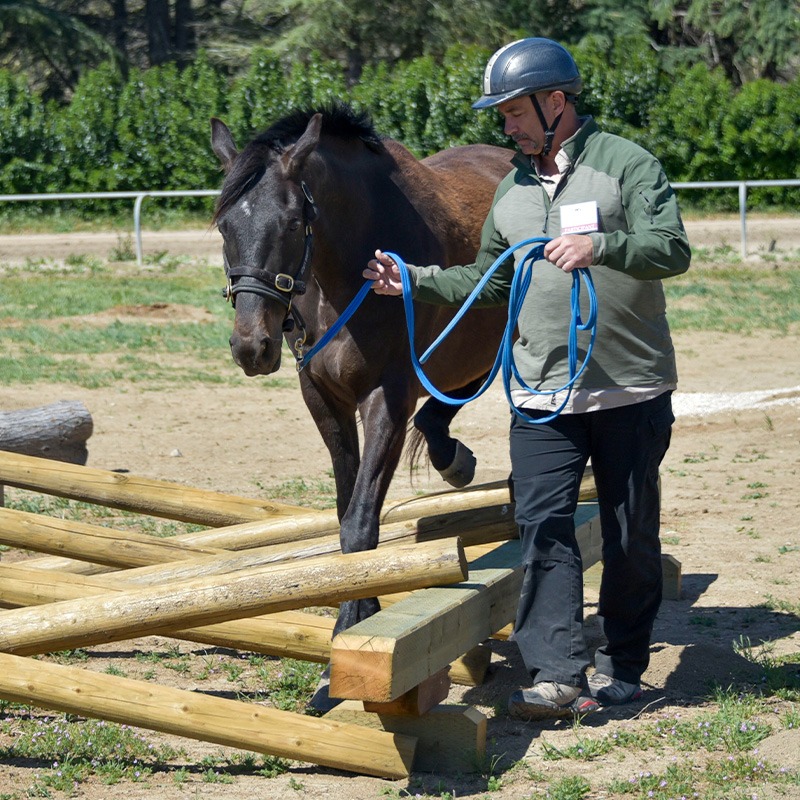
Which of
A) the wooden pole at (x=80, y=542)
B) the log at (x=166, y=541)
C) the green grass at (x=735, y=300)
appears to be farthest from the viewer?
the green grass at (x=735, y=300)

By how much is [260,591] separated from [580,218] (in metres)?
1.58

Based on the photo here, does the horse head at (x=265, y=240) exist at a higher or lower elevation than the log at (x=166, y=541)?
higher

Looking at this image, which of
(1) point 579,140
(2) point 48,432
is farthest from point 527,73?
(2) point 48,432

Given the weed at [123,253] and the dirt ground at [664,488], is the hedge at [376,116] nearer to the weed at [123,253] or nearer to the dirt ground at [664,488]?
the weed at [123,253]

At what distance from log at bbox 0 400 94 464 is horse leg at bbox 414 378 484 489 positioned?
2841mm

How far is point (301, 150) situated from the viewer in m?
4.26

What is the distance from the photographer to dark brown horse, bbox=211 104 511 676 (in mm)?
4125

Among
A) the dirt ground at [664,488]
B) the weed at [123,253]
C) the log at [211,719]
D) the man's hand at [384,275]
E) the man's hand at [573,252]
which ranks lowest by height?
the dirt ground at [664,488]

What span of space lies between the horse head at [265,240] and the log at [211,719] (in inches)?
44.2

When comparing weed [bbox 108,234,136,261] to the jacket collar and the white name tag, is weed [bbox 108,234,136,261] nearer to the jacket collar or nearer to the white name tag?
the jacket collar

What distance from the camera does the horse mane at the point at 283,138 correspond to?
13.7ft

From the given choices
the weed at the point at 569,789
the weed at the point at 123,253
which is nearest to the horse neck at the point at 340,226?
the weed at the point at 569,789

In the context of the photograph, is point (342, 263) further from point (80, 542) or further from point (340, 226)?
point (80, 542)

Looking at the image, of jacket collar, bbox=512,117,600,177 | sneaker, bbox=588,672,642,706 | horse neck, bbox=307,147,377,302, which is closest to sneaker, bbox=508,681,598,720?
sneaker, bbox=588,672,642,706
